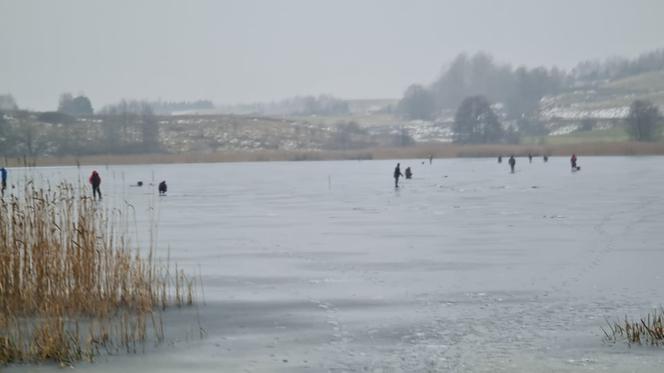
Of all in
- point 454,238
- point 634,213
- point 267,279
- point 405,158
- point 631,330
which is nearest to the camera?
point 631,330

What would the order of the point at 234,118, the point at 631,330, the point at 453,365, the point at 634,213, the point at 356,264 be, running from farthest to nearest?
1. the point at 234,118
2. the point at 634,213
3. the point at 356,264
4. the point at 631,330
5. the point at 453,365

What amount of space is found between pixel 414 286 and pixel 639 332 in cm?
431

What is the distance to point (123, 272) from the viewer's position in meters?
11.1

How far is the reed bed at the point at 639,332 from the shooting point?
9.30 metres

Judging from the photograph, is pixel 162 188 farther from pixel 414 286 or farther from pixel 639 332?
pixel 639 332

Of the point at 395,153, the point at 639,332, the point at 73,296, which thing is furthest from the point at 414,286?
the point at 395,153

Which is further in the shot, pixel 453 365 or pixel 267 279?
pixel 267 279

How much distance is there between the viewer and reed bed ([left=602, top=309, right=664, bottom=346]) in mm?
9297

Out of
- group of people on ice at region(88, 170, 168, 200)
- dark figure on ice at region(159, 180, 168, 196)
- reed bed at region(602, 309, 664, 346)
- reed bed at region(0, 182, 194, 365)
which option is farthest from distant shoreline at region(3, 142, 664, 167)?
reed bed at region(602, 309, 664, 346)

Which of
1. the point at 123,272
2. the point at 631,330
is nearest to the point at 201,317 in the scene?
Answer: the point at 123,272

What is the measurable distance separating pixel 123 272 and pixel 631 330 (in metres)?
5.87

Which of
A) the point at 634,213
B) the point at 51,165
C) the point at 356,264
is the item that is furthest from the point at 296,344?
the point at 51,165

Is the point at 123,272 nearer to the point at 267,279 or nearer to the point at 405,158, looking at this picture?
the point at 267,279

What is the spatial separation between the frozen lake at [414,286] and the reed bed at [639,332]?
17 cm
